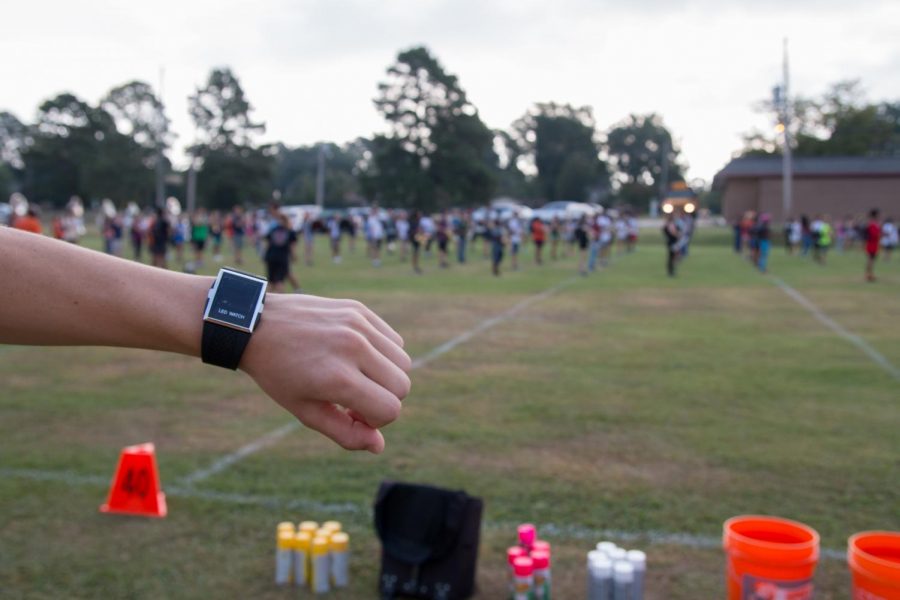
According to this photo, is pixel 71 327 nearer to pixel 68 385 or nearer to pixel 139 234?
pixel 68 385

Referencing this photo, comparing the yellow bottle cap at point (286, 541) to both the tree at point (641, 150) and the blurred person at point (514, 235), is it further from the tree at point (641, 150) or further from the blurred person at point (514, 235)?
the tree at point (641, 150)

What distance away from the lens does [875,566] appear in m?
3.13

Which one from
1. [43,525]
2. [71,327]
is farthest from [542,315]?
[71,327]

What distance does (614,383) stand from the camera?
8.73 m

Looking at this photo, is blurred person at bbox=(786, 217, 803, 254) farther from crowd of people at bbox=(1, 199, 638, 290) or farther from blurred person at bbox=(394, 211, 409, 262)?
blurred person at bbox=(394, 211, 409, 262)

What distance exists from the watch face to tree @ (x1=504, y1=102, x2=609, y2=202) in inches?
3962

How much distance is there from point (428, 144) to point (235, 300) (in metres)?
78.4

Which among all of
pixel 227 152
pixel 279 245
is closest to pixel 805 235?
pixel 279 245

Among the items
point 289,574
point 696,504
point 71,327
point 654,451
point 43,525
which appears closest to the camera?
point 71,327

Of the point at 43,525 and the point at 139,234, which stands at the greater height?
the point at 139,234

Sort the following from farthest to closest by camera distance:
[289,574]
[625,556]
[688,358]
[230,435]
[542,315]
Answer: [542,315], [688,358], [230,435], [289,574], [625,556]

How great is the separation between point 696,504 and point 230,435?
3.69 meters

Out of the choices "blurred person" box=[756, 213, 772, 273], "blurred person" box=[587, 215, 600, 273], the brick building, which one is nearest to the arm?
"blurred person" box=[587, 215, 600, 273]

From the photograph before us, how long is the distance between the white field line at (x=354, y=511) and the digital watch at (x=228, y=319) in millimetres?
3538
